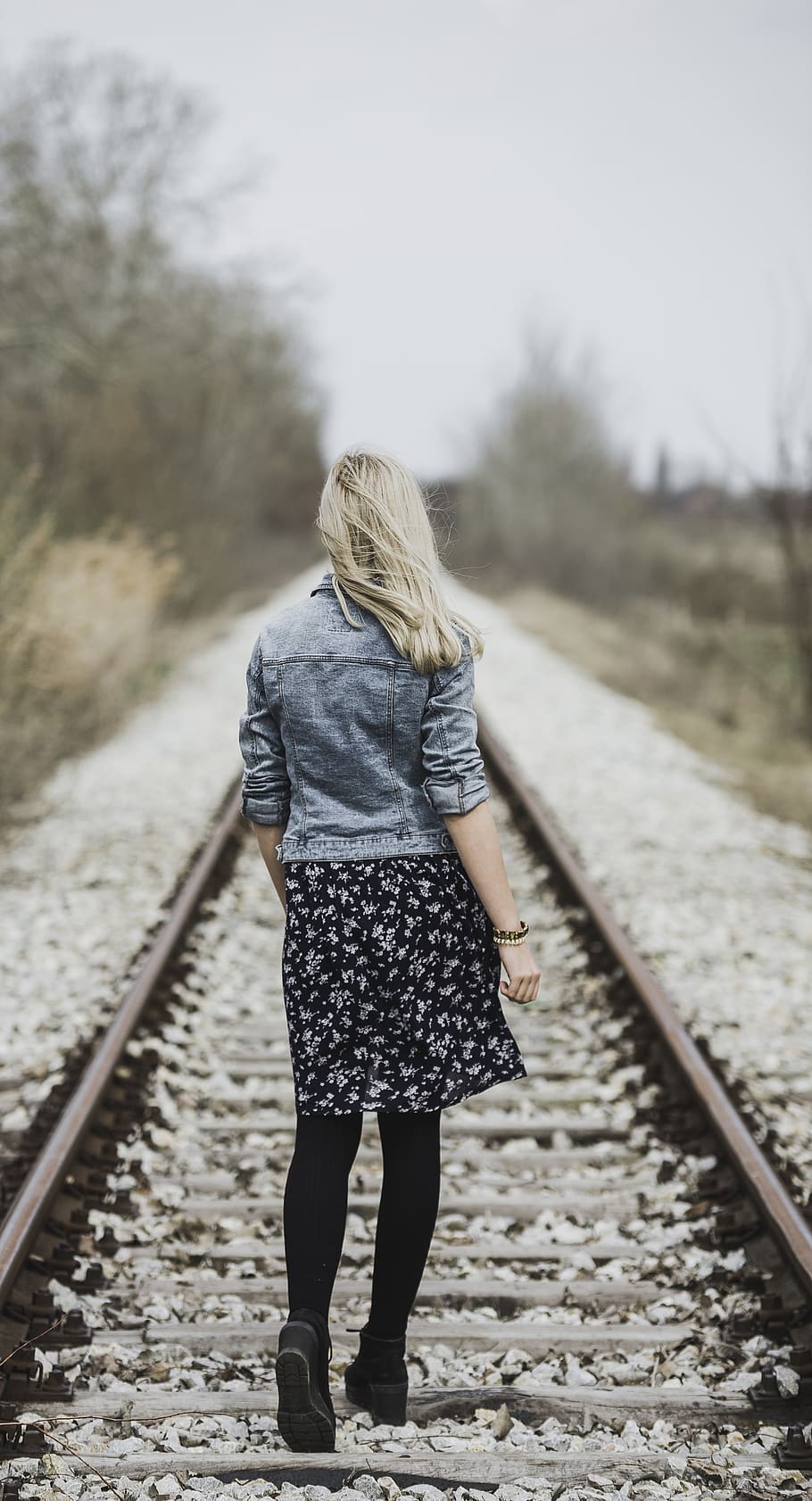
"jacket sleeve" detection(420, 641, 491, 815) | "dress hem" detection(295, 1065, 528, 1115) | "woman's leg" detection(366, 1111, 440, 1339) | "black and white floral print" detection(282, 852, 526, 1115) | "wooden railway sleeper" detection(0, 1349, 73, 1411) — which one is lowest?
"wooden railway sleeper" detection(0, 1349, 73, 1411)

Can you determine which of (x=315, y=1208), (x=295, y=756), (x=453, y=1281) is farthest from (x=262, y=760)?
(x=453, y=1281)

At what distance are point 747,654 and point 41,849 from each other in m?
15.1

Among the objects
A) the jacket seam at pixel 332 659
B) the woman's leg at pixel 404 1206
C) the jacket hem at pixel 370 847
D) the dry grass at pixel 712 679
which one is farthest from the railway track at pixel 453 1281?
the dry grass at pixel 712 679

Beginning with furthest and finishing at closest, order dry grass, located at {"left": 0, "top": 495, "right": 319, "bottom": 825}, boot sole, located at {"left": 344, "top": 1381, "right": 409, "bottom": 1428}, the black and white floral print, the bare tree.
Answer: the bare tree < dry grass, located at {"left": 0, "top": 495, "right": 319, "bottom": 825} < boot sole, located at {"left": 344, "top": 1381, "right": 409, "bottom": 1428} < the black and white floral print

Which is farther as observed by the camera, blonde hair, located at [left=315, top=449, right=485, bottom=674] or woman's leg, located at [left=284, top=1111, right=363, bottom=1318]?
woman's leg, located at [left=284, top=1111, right=363, bottom=1318]

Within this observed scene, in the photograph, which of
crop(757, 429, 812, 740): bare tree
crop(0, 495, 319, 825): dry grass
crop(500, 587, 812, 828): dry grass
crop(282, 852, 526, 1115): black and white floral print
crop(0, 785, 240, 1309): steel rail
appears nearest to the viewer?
crop(282, 852, 526, 1115): black and white floral print

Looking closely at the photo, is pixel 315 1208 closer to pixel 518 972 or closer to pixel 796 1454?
pixel 518 972

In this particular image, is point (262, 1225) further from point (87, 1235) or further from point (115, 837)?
point (115, 837)

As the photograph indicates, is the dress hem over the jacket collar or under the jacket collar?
under

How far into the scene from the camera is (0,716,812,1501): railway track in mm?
2439

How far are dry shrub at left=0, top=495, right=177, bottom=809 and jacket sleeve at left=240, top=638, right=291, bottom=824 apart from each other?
620cm

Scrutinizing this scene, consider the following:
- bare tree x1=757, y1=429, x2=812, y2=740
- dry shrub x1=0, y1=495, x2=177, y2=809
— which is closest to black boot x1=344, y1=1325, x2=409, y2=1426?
dry shrub x1=0, y1=495, x2=177, y2=809

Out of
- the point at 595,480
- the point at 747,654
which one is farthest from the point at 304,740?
the point at 595,480

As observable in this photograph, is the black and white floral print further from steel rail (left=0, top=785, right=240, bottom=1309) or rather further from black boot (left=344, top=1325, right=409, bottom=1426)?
steel rail (left=0, top=785, right=240, bottom=1309)
